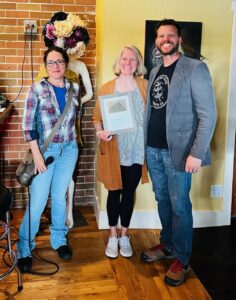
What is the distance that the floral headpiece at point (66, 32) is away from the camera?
267cm

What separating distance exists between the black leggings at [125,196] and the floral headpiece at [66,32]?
96 cm

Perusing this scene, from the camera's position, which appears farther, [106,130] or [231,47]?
[231,47]

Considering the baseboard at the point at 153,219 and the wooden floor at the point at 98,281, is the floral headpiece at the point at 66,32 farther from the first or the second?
the wooden floor at the point at 98,281

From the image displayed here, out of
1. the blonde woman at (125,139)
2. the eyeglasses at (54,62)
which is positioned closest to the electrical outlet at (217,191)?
the blonde woman at (125,139)

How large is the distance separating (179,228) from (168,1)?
161cm

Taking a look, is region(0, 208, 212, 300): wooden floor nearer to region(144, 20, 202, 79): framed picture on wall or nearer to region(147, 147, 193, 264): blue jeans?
region(147, 147, 193, 264): blue jeans

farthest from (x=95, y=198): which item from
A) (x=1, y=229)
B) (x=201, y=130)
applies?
(x=201, y=130)

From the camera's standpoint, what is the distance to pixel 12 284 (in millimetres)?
2309

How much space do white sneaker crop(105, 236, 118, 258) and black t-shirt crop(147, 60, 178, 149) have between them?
77cm

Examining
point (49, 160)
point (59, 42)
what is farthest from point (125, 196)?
point (59, 42)

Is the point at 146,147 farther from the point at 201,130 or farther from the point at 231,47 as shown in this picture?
the point at 231,47

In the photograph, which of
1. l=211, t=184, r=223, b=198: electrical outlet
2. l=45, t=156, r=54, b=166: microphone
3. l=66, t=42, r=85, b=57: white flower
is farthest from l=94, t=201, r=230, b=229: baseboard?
l=66, t=42, r=85, b=57: white flower

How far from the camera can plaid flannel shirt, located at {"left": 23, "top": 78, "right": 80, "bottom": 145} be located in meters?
2.27

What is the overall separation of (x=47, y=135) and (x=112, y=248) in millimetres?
922
